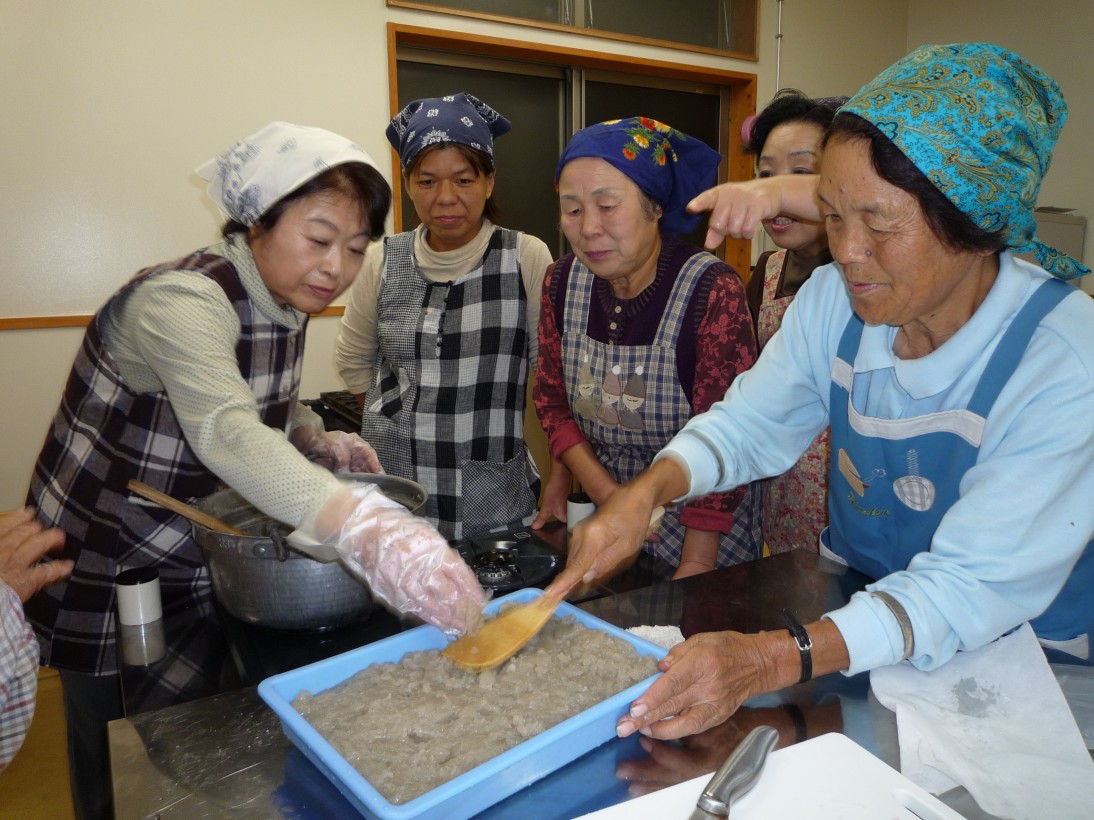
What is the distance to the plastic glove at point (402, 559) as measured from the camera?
967 mm

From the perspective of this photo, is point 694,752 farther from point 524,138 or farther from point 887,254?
point 524,138

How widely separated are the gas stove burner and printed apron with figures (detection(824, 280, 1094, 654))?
510 mm

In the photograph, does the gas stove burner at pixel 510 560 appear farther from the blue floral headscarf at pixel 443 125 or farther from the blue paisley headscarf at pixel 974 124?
the blue floral headscarf at pixel 443 125

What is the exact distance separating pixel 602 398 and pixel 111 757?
4.07 feet

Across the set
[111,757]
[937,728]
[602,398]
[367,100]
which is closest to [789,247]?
[602,398]

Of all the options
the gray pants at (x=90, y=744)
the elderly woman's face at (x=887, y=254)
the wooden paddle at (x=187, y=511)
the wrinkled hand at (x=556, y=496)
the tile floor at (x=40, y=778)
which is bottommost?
the tile floor at (x=40, y=778)

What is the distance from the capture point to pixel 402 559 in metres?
0.96

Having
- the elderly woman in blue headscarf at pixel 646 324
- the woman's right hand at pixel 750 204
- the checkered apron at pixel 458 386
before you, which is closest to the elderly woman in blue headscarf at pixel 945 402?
the woman's right hand at pixel 750 204

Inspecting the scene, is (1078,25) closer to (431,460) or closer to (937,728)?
(431,460)

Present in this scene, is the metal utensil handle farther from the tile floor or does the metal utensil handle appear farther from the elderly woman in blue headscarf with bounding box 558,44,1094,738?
the tile floor

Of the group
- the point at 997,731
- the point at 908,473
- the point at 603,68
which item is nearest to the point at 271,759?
the point at 997,731

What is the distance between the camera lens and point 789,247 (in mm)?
1940

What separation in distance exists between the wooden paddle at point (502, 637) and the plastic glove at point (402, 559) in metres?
0.02

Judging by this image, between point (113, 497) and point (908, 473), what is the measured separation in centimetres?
129
